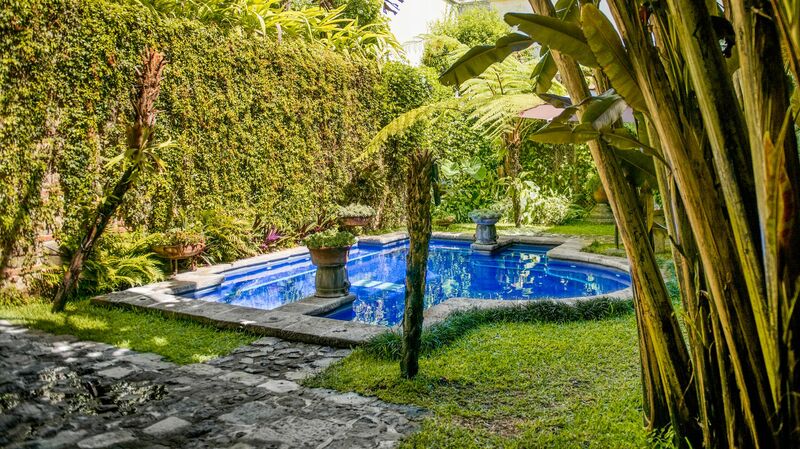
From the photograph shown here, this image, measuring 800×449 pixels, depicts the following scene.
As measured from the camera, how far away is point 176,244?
6699 millimetres

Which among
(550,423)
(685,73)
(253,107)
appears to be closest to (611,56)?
(685,73)

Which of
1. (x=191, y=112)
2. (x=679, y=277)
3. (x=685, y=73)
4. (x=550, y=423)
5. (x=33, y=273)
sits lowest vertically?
(x=550, y=423)

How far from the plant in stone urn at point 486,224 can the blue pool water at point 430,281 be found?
0.29 metres

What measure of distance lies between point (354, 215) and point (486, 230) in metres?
2.66

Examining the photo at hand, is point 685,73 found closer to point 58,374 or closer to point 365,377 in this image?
point 365,377

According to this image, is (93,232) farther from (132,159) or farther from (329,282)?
(329,282)

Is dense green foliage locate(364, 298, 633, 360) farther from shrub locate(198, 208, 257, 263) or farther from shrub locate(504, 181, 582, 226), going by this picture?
shrub locate(504, 181, 582, 226)

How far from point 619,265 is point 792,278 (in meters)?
5.85

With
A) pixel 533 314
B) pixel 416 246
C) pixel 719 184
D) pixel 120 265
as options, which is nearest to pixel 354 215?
pixel 120 265

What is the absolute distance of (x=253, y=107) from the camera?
862 cm

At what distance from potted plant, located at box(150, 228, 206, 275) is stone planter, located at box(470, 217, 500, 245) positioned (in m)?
4.68

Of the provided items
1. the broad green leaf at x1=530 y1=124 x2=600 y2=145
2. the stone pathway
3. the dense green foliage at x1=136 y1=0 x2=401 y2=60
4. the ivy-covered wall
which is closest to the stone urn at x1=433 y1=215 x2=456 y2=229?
the ivy-covered wall

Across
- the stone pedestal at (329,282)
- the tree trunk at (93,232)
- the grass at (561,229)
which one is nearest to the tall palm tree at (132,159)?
the tree trunk at (93,232)

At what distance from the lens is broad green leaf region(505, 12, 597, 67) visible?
1.98 m
